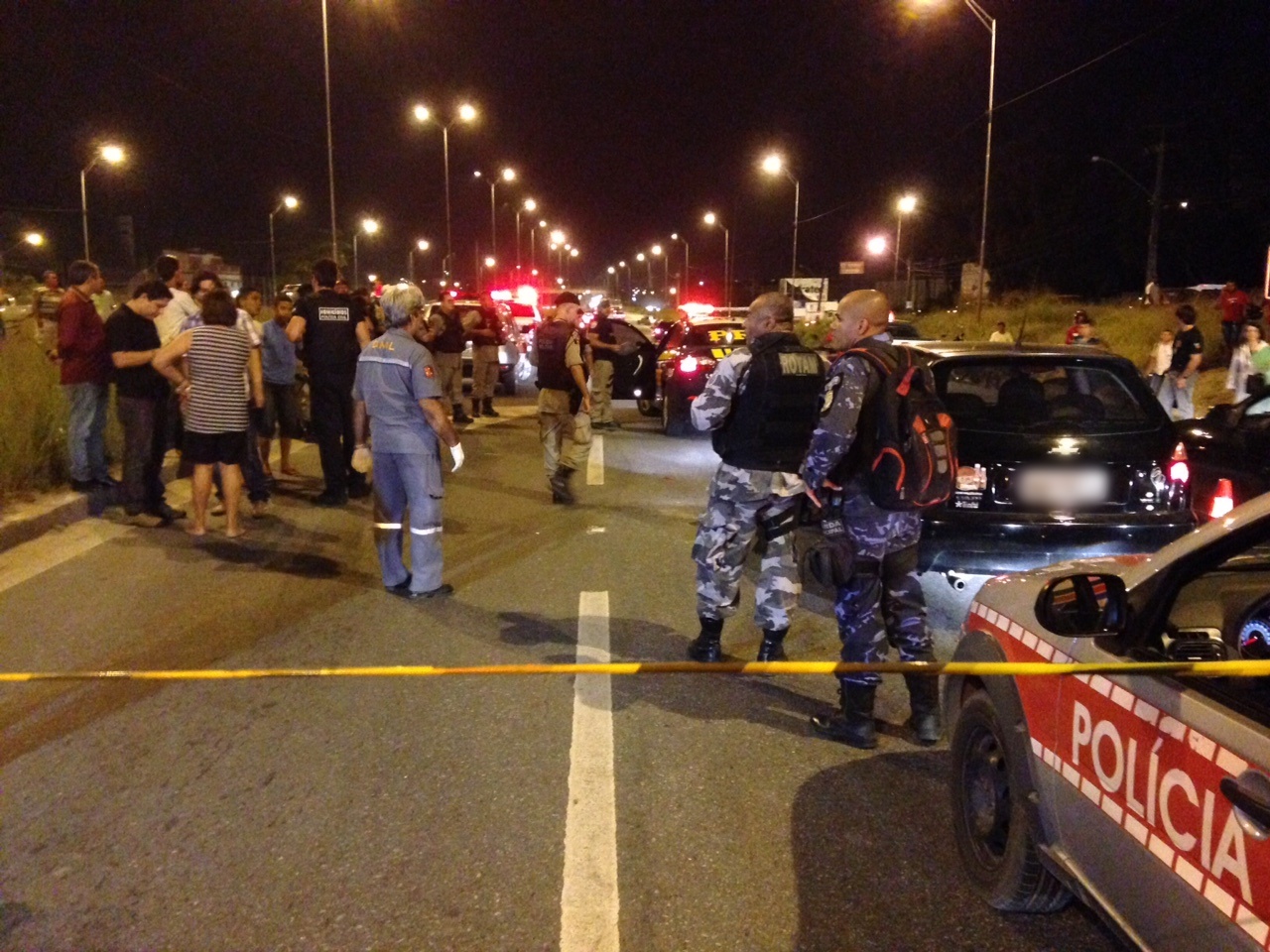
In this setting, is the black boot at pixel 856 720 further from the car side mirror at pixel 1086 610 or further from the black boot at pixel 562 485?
the black boot at pixel 562 485

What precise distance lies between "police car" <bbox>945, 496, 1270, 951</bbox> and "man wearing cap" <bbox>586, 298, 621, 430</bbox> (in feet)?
38.8

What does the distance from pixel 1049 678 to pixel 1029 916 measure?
0.87 m

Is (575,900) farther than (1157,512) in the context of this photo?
No

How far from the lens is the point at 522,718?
5.10 m

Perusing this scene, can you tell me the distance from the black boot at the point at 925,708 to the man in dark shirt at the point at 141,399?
6.46 metres

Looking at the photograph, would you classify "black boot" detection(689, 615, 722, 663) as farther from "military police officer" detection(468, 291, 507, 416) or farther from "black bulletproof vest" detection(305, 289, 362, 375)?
"military police officer" detection(468, 291, 507, 416)

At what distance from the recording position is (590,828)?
4062mm

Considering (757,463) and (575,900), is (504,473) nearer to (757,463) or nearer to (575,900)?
(757,463)

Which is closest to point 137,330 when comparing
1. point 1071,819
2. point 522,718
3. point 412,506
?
point 412,506

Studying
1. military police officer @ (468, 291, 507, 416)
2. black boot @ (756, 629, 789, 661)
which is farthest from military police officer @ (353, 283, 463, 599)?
military police officer @ (468, 291, 507, 416)

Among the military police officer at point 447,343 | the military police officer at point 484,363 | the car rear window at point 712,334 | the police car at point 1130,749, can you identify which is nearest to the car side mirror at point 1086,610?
the police car at point 1130,749

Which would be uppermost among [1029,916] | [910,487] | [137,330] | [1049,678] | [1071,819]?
[137,330]

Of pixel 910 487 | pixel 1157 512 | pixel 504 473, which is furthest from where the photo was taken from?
pixel 504 473

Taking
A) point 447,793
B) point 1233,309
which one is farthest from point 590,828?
point 1233,309
